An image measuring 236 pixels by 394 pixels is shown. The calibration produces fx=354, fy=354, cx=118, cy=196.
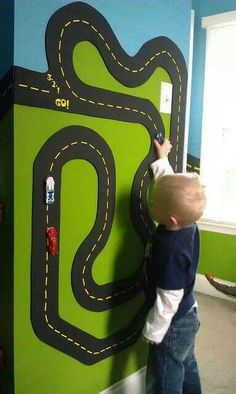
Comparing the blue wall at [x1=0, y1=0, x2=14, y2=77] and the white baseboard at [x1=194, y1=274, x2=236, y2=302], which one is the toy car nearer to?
the blue wall at [x1=0, y1=0, x2=14, y2=77]

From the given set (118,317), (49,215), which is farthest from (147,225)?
(49,215)

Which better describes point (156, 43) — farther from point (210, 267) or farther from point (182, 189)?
point (210, 267)

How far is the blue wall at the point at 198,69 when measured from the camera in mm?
2838

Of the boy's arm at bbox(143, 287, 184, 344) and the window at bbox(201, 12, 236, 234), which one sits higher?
the window at bbox(201, 12, 236, 234)

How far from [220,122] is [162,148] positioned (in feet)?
5.39

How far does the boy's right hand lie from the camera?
1.51 meters

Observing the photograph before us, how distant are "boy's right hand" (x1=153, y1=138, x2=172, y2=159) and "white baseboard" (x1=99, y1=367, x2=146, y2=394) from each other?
0.97 meters

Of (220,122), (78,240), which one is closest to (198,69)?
(220,122)

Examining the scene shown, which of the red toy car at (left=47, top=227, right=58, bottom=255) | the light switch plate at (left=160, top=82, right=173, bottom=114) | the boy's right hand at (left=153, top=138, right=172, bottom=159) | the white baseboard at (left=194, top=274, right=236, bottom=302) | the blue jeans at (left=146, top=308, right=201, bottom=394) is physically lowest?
the white baseboard at (left=194, top=274, right=236, bottom=302)

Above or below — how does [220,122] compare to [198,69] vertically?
below

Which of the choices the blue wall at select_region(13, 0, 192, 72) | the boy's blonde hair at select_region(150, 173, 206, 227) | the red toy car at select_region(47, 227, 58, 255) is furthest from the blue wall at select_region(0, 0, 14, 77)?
the boy's blonde hair at select_region(150, 173, 206, 227)

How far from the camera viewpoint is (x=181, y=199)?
117 centimetres

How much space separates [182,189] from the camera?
1168mm

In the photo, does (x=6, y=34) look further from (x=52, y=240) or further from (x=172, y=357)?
(x=172, y=357)
